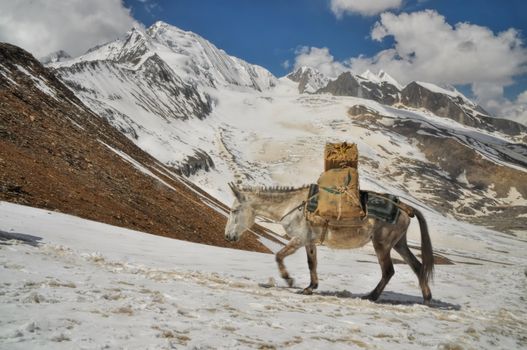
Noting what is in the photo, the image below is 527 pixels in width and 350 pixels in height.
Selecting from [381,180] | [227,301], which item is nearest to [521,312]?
[227,301]

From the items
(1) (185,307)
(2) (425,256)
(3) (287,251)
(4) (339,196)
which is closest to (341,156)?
(4) (339,196)

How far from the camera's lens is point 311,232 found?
400 inches

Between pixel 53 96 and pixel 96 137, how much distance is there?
6902mm

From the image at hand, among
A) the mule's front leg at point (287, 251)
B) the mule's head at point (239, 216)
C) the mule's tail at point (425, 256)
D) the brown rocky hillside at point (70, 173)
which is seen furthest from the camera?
the brown rocky hillside at point (70, 173)

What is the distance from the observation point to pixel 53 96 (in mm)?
39312

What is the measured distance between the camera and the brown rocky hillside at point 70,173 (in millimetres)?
18719

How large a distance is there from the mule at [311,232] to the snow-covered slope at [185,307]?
0.67 m

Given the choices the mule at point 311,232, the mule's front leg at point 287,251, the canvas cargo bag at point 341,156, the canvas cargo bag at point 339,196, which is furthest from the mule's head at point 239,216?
the canvas cargo bag at point 341,156

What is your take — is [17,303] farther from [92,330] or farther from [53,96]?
[53,96]

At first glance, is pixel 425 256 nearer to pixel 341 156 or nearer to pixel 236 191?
pixel 341 156

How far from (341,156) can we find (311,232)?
2.21m

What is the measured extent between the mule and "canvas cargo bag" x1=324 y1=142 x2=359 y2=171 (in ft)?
3.03

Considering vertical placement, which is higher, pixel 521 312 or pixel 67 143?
pixel 67 143

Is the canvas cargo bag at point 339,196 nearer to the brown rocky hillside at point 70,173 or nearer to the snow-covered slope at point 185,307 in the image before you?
the snow-covered slope at point 185,307
